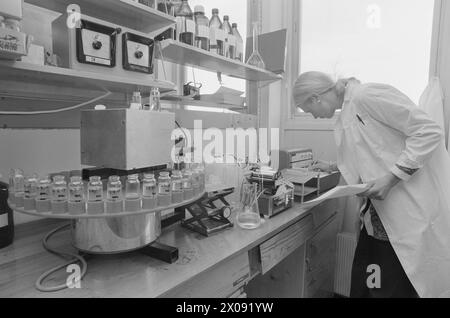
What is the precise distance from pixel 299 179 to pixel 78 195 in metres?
1.11

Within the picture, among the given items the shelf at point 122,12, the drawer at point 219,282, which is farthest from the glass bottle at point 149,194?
the shelf at point 122,12

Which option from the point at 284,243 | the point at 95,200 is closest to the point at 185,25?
the point at 95,200

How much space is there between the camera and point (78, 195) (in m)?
0.75

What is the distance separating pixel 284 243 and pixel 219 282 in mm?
461

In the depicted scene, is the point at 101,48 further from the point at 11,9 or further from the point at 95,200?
the point at 95,200

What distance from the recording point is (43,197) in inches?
30.2

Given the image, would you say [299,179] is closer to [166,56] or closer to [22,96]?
[166,56]

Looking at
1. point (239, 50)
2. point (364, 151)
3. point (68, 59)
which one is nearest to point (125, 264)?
point (68, 59)

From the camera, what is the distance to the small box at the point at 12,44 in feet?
2.40

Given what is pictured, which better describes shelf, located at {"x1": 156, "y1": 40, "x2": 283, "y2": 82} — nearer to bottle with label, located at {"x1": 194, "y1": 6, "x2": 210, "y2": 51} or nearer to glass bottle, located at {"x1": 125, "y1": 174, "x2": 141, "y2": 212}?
bottle with label, located at {"x1": 194, "y1": 6, "x2": 210, "y2": 51}

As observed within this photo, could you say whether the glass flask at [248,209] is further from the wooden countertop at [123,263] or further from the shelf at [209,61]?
the shelf at [209,61]

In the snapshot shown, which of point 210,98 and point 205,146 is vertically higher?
point 210,98

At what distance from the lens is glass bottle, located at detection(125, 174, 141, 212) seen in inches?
30.9

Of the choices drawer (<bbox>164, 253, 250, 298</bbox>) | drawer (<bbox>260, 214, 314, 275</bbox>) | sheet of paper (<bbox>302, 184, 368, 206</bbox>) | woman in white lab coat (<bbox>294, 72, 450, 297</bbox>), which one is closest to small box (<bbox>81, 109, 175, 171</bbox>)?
drawer (<bbox>164, 253, 250, 298</bbox>)
